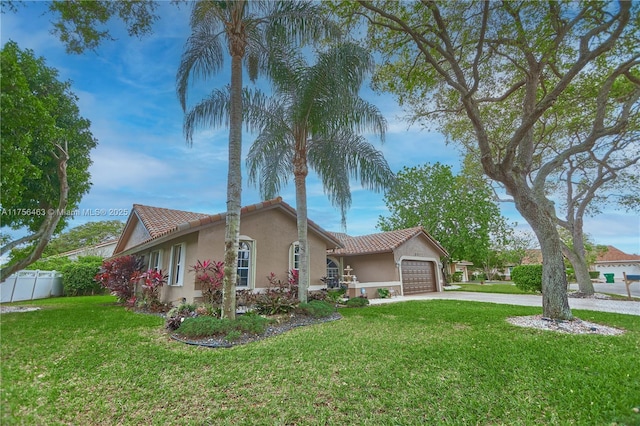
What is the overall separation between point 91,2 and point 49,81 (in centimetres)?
547

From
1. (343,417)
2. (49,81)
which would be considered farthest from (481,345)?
(49,81)

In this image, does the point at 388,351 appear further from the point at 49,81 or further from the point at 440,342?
the point at 49,81

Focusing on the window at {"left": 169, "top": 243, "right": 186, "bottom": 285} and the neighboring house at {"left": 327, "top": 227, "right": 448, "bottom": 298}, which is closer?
the window at {"left": 169, "top": 243, "right": 186, "bottom": 285}

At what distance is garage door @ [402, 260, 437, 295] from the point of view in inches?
736

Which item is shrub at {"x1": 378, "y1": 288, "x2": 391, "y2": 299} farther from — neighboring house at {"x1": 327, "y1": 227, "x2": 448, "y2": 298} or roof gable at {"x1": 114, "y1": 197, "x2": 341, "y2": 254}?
roof gable at {"x1": 114, "y1": 197, "x2": 341, "y2": 254}

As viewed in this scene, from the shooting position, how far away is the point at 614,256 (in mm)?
46969

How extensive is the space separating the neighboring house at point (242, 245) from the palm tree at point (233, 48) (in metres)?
3.08

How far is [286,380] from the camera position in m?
4.15

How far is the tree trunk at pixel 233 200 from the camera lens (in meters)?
7.20

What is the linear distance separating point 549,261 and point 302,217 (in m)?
7.54

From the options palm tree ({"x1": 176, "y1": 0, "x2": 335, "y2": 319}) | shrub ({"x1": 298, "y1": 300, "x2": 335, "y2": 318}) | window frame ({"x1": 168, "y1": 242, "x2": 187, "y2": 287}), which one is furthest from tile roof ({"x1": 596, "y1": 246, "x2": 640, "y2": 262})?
window frame ({"x1": 168, "y1": 242, "x2": 187, "y2": 287})

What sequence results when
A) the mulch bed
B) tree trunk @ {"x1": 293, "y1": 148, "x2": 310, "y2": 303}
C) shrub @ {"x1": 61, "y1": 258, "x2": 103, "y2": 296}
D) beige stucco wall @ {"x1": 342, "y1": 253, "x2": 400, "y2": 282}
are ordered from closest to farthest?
the mulch bed < tree trunk @ {"x1": 293, "y1": 148, "x2": 310, "y2": 303} < beige stucco wall @ {"x1": 342, "y1": 253, "x2": 400, "y2": 282} < shrub @ {"x1": 61, "y1": 258, "x2": 103, "y2": 296}

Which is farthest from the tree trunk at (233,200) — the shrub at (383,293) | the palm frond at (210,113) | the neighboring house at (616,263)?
the neighboring house at (616,263)

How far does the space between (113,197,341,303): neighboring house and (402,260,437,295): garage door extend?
7.07m
